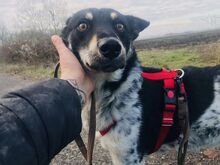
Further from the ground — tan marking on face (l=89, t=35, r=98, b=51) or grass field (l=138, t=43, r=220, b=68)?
tan marking on face (l=89, t=35, r=98, b=51)

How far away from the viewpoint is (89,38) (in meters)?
3.21

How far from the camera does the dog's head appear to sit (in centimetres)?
289

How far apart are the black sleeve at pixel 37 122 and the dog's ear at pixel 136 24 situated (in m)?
2.24

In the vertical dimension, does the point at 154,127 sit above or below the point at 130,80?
below

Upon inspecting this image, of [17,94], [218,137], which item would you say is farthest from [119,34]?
[17,94]

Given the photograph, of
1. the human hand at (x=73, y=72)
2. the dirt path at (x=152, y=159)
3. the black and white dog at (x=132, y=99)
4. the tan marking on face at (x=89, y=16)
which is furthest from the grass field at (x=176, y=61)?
the human hand at (x=73, y=72)

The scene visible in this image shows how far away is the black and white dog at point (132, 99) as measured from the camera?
11.4 feet

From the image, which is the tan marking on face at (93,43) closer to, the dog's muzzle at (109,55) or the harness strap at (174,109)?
the dog's muzzle at (109,55)

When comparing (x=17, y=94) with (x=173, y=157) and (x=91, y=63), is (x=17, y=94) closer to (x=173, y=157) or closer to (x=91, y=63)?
(x=91, y=63)

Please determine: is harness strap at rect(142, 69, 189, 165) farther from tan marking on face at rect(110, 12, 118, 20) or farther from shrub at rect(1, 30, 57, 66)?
shrub at rect(1, 30, 57, 66)

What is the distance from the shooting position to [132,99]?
3625 millimetres

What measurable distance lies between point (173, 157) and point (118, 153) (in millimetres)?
1549

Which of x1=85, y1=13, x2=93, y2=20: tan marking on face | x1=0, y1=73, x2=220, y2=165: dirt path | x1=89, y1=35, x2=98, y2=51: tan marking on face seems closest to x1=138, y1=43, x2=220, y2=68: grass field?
x1=0, y1=73, x2=220, y2=165: dirt path

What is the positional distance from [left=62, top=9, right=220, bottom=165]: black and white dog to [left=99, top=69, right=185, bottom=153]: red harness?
0.04 m
